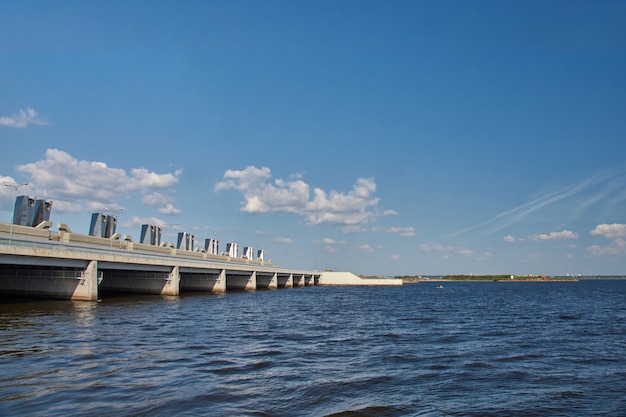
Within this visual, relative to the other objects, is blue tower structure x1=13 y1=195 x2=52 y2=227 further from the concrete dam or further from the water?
the water

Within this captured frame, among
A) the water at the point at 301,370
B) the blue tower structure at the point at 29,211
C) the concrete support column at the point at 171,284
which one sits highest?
the blue tower structure at the point at 29,211

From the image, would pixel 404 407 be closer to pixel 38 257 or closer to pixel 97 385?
pixel 97 385

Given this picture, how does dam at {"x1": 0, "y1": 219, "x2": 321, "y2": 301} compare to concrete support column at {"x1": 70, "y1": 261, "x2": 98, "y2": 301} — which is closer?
dam at {"x1": 0, "y1": 219, "x2": 321, "y2": 301}

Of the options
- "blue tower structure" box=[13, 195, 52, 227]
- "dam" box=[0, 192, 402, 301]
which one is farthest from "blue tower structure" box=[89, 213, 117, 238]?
"blue tower structure" box=[13, 195, 52, 227]

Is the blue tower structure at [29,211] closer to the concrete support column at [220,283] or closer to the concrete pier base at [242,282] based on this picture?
the concrete support column at [220,283]

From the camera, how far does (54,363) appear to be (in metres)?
18.5

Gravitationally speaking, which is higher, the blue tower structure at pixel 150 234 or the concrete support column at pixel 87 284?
the blue tower structure at pixel 150 234

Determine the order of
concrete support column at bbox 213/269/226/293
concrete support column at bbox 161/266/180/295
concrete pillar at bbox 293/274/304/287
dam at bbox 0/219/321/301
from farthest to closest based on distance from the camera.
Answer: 1. concrete pillar at bbox 293/274/304/287
2. concrete support column at bbox 213/269/226/293
3. concrete support column at bbox 161/266/180/295
4. dam at bbox 0/219/321/301

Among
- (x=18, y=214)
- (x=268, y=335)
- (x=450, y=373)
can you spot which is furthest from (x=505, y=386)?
(x=18, y=214)

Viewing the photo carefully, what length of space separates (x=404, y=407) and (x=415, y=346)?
12760mm

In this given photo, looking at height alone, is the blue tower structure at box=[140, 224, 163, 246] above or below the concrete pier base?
above

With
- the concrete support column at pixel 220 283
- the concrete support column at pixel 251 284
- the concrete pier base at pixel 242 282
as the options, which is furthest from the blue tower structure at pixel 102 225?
the concrete support column at pixel 251 284

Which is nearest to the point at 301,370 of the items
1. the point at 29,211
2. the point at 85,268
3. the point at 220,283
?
the point at 85,268

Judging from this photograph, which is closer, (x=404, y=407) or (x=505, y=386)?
(x=404, y=407)
